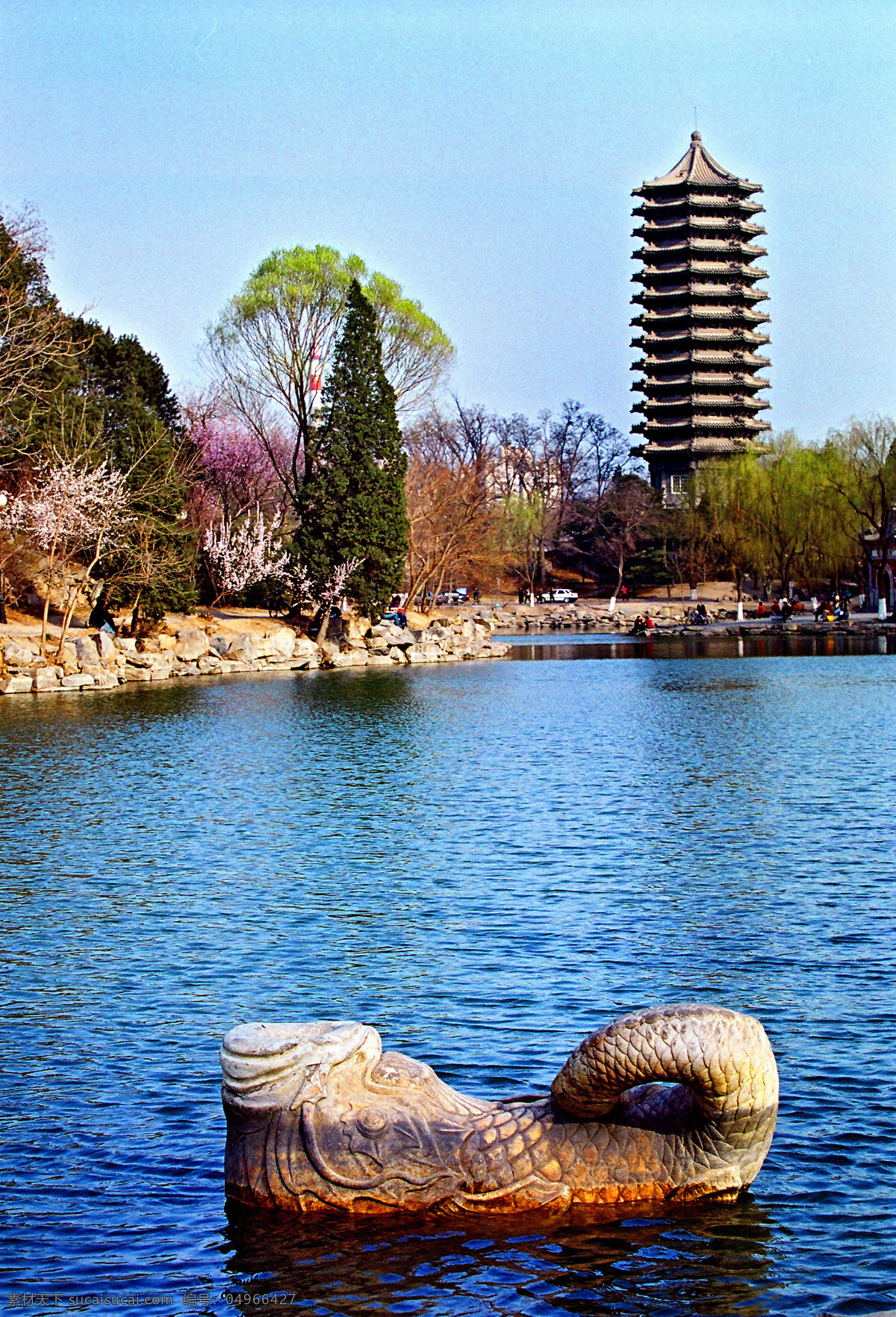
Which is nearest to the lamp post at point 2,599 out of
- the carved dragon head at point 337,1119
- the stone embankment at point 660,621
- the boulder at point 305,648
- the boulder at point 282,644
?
the boulder at point 282,644

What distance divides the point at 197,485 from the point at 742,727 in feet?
97.3

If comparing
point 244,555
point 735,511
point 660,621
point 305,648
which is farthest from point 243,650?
point 735,511

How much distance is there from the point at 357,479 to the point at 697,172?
170 feet

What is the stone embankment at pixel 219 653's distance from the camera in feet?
116

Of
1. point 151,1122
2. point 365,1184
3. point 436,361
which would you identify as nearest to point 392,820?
point 151,1122

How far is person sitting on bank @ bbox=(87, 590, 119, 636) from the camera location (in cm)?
4134

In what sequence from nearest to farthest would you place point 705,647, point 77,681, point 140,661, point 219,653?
point 77,681 → point 140,661 → point 219,653 → point 705,647

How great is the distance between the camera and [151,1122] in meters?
6.86

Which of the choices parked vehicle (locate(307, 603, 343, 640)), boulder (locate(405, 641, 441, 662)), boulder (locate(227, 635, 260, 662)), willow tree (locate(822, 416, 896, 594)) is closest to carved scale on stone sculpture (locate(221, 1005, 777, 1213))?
boulder (locate(227, 635, 260, 662))

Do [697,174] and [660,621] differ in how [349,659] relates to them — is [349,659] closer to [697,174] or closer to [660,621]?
[660,621]

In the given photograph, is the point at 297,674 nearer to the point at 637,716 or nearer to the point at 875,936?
the point at 637,716

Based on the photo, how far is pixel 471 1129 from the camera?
5492 millimetres

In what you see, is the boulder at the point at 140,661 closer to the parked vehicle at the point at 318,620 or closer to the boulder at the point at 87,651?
the boulder at the point at 87,651

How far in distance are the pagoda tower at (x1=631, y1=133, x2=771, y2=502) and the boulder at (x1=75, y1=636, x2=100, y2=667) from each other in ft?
194
